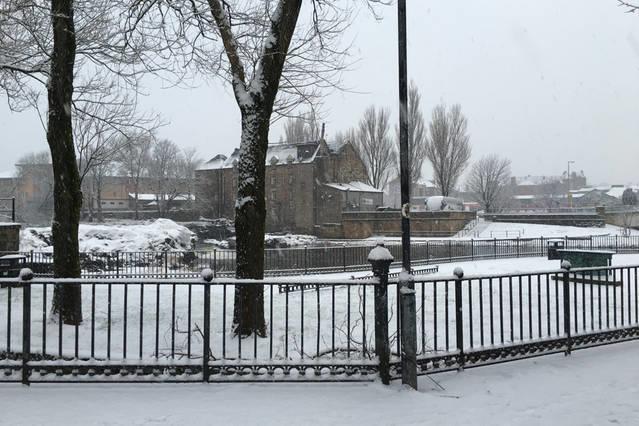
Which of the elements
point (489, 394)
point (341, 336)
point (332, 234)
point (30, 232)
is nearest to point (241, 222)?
point (341, 336)

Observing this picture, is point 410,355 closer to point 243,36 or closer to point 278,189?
point 243,36

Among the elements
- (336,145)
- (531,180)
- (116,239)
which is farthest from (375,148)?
(531,180)

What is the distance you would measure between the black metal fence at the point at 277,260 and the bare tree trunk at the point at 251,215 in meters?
10.3

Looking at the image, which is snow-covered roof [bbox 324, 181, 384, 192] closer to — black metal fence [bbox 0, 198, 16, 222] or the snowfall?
black metal fence [bbox 0, 198, 16, 222]

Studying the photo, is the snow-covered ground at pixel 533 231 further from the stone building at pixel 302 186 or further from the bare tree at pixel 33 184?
the bare tree at pixel 33 184

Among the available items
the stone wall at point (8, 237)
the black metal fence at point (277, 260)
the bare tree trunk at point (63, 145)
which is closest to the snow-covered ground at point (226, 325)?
the bare tree trunk at point (63, 145)

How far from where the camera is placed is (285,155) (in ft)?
204

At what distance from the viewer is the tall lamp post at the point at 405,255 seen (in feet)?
16.0

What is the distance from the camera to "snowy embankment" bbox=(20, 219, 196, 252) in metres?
25.8

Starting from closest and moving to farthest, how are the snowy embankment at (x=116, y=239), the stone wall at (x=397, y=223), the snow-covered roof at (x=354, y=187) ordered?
the snowy embankment at (x=116, y=239)
the stone wall at (x=397, y=223)
the snow-covered roof at (x=354, y=187)

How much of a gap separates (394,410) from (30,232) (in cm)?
2977

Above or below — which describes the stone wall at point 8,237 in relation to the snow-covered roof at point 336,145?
below

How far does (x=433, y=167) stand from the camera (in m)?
57.9

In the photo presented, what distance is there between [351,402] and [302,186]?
54.8m
